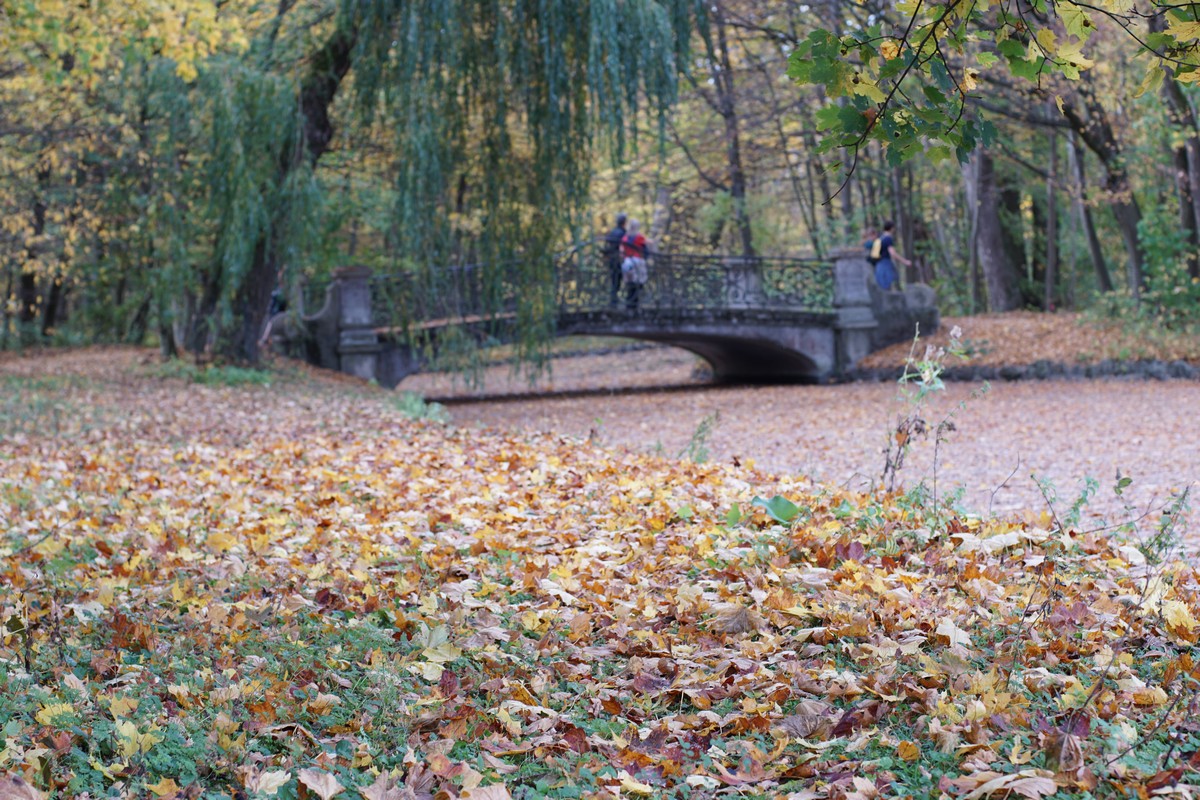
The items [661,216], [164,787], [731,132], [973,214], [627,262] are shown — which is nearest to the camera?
[164,787]

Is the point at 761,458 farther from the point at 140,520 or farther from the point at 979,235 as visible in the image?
the point at 979,235

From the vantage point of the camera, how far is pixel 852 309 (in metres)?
23.7

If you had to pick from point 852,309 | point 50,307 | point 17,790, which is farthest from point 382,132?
point 50,307

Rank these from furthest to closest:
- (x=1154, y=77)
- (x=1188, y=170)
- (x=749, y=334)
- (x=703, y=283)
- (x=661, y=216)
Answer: (x=661, y=216) → (x=749, y=334) → (x=703, y=283) → (x=1188, y=170) → (x=1154, y=77)

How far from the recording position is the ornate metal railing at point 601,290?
15.2 metres

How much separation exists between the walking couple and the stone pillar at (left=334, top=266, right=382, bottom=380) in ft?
14.0

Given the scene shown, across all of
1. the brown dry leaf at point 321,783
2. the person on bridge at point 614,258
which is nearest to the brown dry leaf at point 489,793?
the brown dry leaf at point 321,783

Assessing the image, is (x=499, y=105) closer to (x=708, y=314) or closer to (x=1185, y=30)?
(x=708, y=314)

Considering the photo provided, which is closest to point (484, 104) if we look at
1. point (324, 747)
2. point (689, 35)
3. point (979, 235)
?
point (689, 35)

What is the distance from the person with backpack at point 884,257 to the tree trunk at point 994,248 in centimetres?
309

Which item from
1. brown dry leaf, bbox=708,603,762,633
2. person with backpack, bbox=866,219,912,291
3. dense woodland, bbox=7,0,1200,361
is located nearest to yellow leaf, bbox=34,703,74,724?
brown dry leaf, bbox=708,603,762,633

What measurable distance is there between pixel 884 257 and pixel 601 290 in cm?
582

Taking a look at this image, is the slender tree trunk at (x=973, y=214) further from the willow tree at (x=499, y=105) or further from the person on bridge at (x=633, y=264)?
the willow tree at (x=499, y=105)

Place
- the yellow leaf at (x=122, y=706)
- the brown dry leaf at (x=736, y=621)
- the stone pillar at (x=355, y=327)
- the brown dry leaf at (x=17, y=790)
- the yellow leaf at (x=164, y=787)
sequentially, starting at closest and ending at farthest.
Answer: the brown dry leaf at (x=17, y=790)
the yellow leaf at (x=164, y=787)
the yellow leaf at (x=122, y=706)
the brown dry leaf at (x=736, y=621)
the stone pillar at (x=355, y=327)
